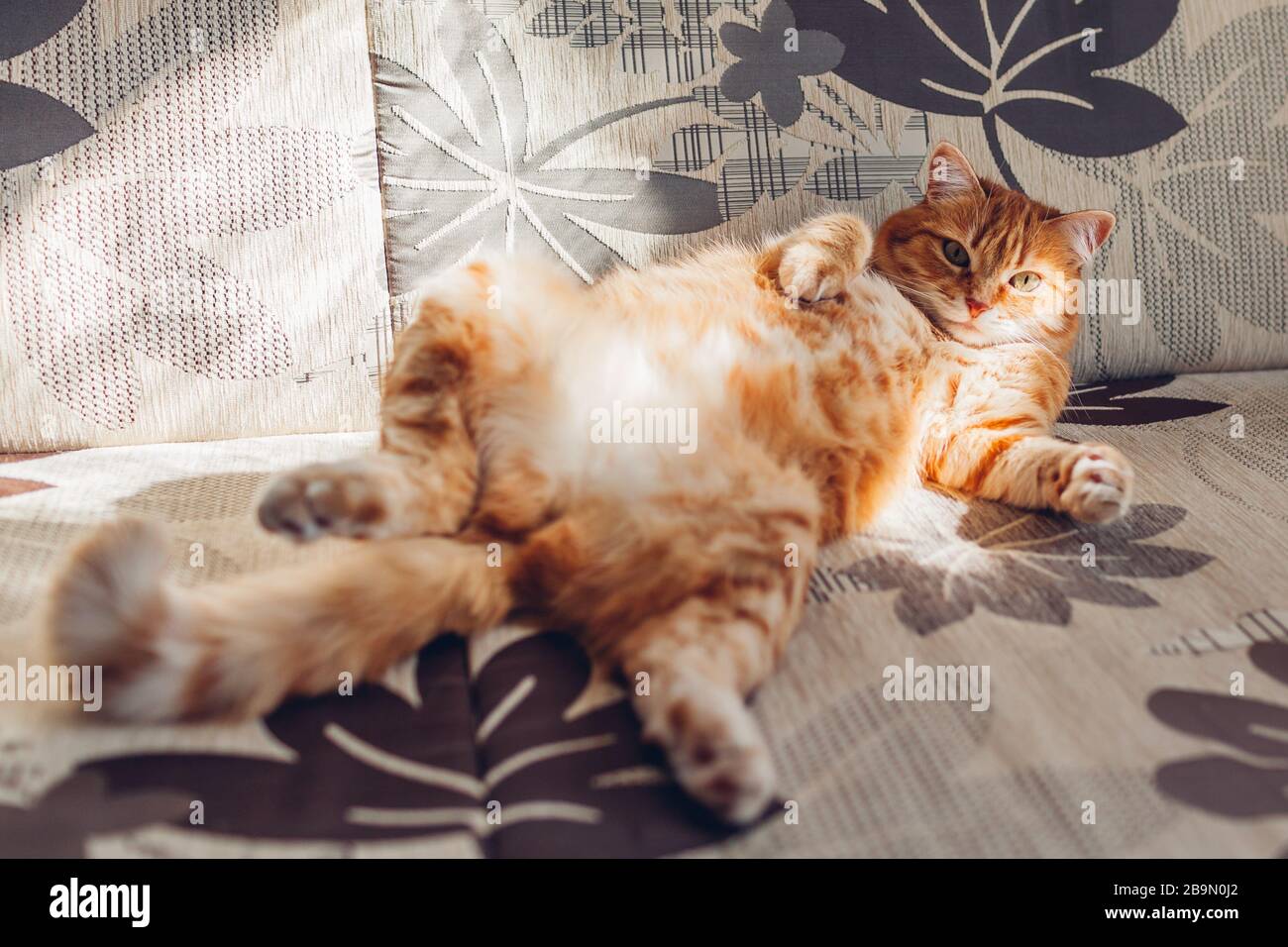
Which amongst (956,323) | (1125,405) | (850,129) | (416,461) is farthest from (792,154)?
(416,461)

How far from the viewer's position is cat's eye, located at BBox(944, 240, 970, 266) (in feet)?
5.09

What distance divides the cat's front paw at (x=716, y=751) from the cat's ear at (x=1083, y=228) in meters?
1.08

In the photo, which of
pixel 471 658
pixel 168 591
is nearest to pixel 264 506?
pixel 168 591

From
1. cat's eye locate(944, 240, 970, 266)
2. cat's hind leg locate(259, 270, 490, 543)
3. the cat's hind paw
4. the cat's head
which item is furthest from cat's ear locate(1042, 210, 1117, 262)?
the cat's hind paw

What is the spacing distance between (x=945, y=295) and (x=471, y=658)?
1.03 m

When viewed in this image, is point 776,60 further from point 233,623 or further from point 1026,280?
point 233,623

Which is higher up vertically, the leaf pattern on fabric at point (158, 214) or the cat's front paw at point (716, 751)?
the leaf pattern on fabric at point (158, 214)

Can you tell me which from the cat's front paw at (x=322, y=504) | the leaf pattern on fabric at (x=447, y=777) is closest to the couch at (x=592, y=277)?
the leaf pattern on fabric at (x=447, y=777)

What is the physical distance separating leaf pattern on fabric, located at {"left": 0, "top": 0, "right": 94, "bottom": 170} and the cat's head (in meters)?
1.27

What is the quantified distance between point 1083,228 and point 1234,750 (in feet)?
3.22

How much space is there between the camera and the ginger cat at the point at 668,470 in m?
0.81

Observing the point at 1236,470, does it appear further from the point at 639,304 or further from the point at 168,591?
the point at 168,591

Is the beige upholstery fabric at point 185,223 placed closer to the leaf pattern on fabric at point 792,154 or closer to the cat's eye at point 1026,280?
the leaf pattern on fabric at point 792,154

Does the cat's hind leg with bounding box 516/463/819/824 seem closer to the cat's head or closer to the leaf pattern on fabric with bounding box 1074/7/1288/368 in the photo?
the cat's head
